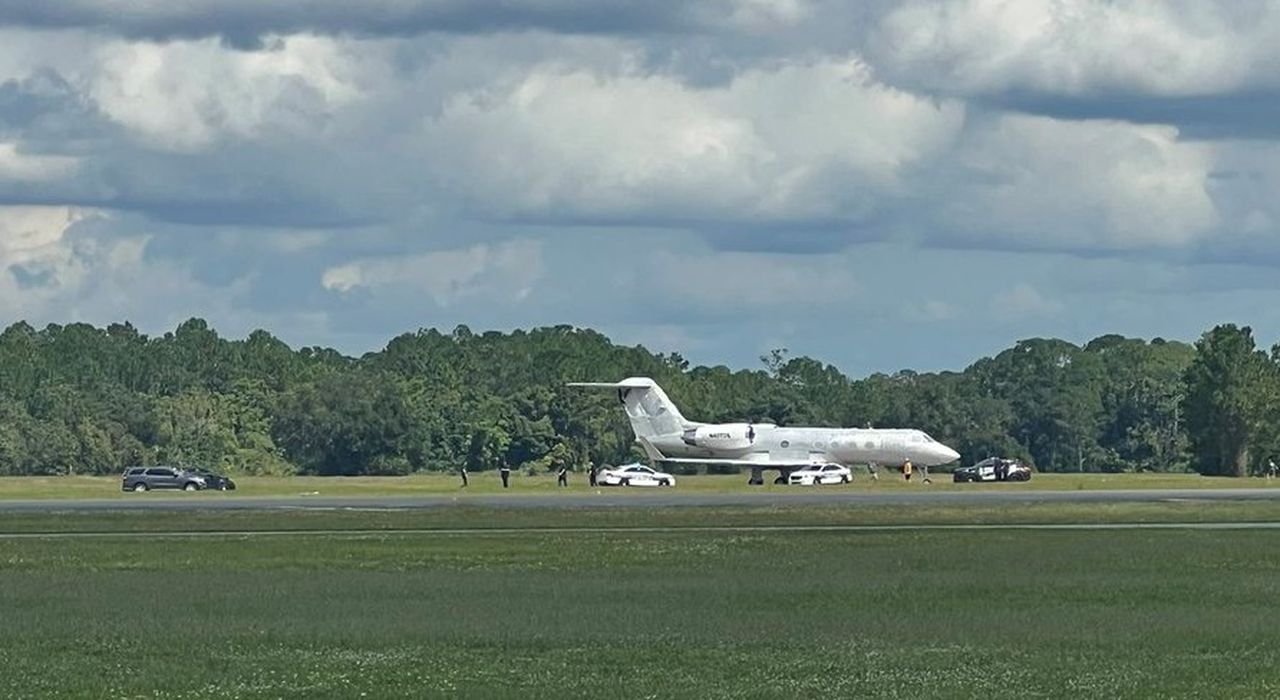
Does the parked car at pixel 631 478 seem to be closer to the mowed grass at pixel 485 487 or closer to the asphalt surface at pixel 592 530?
the mowed grass at pixel 485 487

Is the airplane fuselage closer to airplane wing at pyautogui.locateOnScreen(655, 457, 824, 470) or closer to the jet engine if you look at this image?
the jet engine

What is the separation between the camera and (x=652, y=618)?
3616 cm

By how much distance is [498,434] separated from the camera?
184 m

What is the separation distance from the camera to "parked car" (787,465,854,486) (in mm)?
113000

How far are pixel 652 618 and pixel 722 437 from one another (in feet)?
293

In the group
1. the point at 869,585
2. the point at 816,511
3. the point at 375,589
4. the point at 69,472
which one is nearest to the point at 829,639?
the point at 869,585

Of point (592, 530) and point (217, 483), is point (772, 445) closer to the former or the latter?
point (217, 483)

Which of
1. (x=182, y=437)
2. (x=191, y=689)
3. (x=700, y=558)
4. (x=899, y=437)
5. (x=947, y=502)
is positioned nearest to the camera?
(x=191, y=689)

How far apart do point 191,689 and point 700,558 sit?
22.9 metres

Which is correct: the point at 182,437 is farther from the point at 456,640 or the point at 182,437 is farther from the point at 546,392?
the point at 456,640

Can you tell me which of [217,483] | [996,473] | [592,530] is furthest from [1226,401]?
[592,530]

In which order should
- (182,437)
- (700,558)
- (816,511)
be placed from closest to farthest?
(700,558)
(816,511)
(182,437)

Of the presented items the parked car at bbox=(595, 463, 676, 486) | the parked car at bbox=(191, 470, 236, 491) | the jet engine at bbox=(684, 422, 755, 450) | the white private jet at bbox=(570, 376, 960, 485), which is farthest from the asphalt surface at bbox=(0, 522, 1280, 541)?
the jet engine at bbox=(684, 422, 755, 450)

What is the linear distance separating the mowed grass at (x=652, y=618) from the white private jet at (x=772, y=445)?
6340 cm
